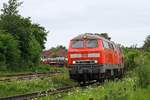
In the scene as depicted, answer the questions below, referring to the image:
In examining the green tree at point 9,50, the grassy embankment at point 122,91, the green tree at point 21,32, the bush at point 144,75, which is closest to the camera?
the grassy embankment at point 122,91

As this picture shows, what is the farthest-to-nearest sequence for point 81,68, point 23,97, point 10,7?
point 10,7, point 81,68, point 23,97

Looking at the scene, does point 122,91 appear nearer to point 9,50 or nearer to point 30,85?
point 30,85

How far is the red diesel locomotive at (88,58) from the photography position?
2918cm

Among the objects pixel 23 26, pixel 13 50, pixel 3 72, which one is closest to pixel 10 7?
pixel 23 26

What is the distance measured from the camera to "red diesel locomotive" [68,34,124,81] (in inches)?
1149

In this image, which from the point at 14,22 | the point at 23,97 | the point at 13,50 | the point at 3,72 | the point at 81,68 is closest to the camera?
the point at 23,97

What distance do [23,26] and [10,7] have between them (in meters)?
4.29

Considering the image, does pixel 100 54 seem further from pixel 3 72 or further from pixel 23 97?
pixel 3 72

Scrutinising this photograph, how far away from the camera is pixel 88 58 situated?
2952 centimetres

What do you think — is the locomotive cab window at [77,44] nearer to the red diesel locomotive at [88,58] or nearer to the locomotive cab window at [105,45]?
the red diesel locomotive at [88,58]

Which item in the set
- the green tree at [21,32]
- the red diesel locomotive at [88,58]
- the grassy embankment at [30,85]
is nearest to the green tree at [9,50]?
the green tree at [21,32]

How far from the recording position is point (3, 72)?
1829 inches

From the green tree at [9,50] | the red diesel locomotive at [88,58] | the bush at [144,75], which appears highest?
the green tree at [9,50]

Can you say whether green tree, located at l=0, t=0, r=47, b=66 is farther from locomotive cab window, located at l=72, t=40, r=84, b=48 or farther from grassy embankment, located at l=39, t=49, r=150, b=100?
grassy embankment, located at l=39, t=49, r=150, b=100
